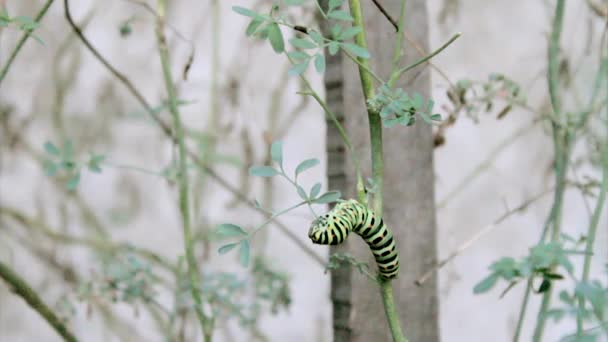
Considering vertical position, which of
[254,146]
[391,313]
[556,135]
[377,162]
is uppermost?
[254,146]

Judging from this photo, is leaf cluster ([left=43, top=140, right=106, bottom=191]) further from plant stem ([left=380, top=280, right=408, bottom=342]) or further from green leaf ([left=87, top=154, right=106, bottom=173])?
plant stem ([left=380, top=280, right=408, bottom=342])

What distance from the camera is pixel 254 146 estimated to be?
5.99 ft

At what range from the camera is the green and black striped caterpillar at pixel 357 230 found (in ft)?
1.72

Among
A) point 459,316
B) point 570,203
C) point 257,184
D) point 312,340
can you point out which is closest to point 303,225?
point 257,184

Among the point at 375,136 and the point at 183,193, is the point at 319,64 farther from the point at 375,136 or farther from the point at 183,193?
the point at 183,193

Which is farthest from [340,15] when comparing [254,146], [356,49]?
[254,146]

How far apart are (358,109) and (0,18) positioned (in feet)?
1.11

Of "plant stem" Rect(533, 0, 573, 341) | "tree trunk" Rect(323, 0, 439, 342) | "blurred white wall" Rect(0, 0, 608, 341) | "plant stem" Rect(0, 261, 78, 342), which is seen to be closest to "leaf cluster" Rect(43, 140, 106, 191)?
"plant stem" Rect(0, 261, 78, 342)

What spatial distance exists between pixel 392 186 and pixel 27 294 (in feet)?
1.27

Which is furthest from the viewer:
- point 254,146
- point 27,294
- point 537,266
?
point 254,146

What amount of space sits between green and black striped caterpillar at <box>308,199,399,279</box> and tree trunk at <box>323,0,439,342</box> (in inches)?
7.8

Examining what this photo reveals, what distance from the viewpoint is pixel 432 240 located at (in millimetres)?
893

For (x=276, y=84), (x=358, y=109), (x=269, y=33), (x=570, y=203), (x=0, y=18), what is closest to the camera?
(x=269, y=33)

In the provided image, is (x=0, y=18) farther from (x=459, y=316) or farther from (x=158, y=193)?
(x=459, y=316)
